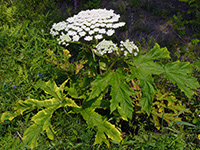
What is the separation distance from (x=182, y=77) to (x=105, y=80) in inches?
32.0

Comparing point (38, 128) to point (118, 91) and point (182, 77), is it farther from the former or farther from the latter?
point (182, 77)

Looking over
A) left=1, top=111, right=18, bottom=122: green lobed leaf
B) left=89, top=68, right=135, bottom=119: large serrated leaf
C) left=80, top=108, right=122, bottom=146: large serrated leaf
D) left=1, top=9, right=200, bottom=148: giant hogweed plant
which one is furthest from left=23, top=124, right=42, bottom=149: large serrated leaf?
left=89, top=68, right=135, bottom=119: large serrated leaf

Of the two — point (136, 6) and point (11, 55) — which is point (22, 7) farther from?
point (136, 6)

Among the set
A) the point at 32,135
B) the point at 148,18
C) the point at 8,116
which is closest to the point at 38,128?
the point at 32,135

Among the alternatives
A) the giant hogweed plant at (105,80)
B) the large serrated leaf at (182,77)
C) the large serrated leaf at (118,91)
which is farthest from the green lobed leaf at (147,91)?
the large serrated leaf at (182,77)

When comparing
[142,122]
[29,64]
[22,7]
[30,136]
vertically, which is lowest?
[142,122]

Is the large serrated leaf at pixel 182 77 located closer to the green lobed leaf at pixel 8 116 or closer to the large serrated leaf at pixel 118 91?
the large serrated leaf at pixel 118 91

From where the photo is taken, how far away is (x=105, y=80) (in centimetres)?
181

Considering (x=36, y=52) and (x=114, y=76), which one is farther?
(x=36, y=52)

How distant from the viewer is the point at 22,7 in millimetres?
4129

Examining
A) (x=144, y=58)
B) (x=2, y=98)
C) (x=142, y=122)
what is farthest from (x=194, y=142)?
(x=2, y=98)

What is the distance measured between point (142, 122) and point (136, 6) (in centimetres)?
297

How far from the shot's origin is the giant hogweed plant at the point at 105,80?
1756 mm

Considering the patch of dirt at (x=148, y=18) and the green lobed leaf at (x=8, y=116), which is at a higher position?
the patch of dirt at (x=148, y=18)
